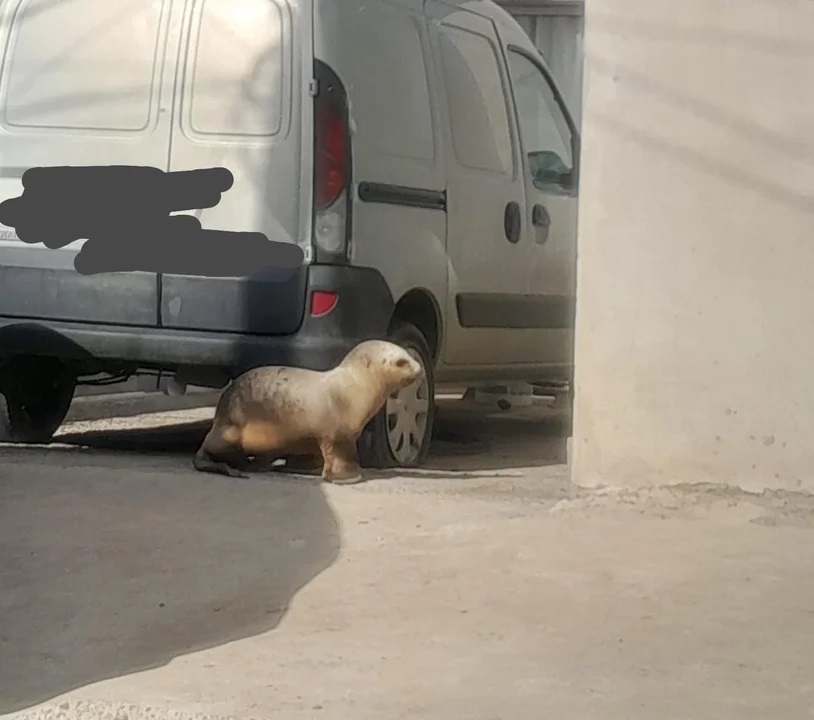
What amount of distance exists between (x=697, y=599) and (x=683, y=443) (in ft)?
5.19

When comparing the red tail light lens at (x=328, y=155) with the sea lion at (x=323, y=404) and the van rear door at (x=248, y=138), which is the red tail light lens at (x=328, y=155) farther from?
the sea lion at (x=323, y=404)

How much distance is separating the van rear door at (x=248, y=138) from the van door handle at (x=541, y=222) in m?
1.85

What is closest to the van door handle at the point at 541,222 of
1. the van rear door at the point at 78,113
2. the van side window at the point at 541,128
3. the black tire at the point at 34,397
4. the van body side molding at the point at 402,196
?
the van side window at the point at 541,128

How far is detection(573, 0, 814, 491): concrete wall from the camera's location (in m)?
5.81

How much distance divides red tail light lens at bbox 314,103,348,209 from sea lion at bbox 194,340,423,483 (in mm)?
637

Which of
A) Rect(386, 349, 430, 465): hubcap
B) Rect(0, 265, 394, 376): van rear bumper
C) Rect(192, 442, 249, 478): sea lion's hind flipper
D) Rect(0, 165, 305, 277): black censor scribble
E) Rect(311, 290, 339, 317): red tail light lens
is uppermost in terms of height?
Rect(0, 165, 305, 277): black censor scribble

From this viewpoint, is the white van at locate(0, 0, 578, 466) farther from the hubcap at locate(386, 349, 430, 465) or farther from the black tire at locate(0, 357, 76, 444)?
the black tire at locate(0, 357, 76, 444)

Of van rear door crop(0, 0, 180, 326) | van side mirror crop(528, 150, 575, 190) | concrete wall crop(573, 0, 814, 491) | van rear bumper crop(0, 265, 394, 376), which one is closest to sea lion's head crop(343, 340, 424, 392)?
van rear bumper crop(0, 265, 394, 376)

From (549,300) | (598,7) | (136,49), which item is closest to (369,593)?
(598,7)

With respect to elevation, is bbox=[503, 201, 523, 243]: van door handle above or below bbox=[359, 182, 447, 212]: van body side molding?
below

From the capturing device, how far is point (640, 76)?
19.5ft

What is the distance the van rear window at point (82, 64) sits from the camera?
21.5 ft

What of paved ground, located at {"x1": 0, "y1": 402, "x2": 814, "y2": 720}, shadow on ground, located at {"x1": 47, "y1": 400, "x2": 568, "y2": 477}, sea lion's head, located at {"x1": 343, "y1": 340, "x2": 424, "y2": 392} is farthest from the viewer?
shadow on ground, located at {"x1": 47, "y1": 400, "x2": 568, "y2": 477}

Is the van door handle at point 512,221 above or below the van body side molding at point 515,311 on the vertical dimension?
above
